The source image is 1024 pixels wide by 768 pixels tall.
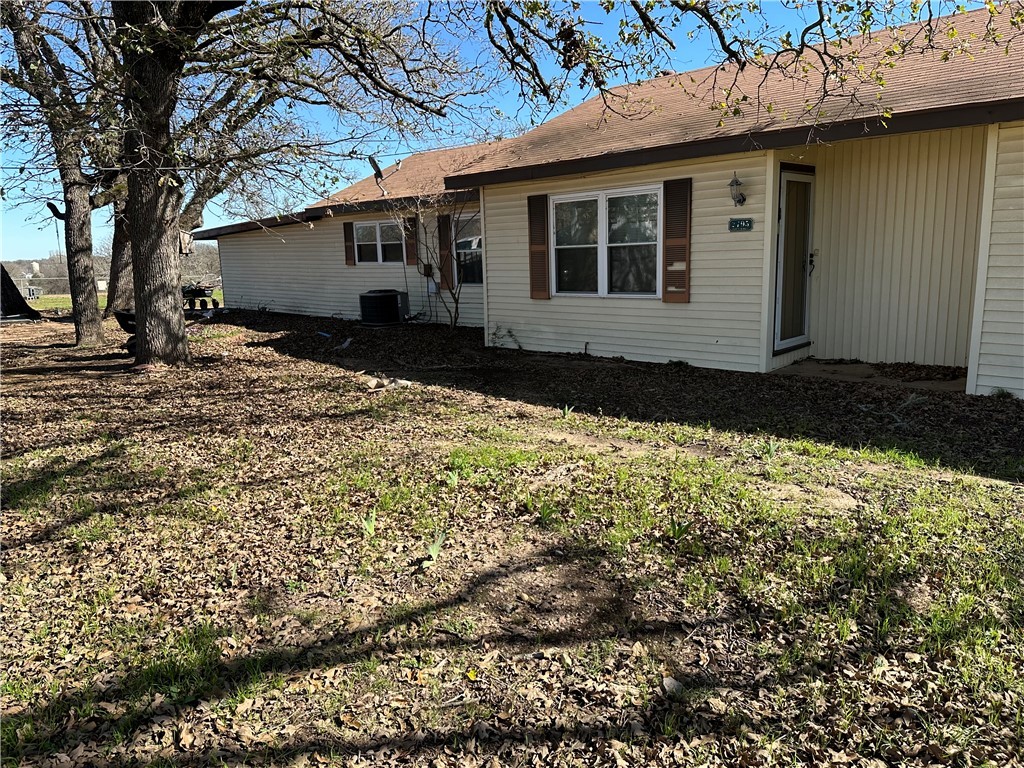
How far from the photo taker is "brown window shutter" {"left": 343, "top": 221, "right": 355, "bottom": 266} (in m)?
15.2

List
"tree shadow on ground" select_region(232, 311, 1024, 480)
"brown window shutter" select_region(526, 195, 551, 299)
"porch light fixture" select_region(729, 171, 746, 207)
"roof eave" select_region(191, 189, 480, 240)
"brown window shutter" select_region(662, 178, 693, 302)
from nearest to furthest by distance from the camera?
"tree shadow on ground" select_region(232, 311, 1024, 480)
"porch light fixture" select_region(729, 171, 746, 207)
"brown window shutter" select_region(662, 178, 693, 302)
"brown window shutter" select_region(526, 195, 551, 299)
"roof eave" select_region(191, 189, 480, 240)

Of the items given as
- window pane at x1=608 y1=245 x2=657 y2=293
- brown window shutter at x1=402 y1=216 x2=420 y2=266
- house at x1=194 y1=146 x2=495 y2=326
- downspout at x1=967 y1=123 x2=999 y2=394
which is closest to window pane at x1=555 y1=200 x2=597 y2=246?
window pane at x1=608 y1=245 x2=657 y2=293

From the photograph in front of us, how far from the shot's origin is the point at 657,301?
8500mm

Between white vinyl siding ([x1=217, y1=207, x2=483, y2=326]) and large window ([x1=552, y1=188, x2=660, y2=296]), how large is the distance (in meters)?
3.75

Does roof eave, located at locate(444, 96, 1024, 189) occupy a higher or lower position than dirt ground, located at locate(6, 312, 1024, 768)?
higher

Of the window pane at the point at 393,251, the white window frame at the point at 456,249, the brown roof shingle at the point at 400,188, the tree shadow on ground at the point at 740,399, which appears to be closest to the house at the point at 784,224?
the tree shadow on ground at the point at 740,399

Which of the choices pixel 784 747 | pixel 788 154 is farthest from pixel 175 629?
pixel 788 154

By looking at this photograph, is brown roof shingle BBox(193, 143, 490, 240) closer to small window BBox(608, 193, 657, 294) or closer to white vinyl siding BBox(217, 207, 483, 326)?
white vinyl siding BBox(217, 207, 483, 326)

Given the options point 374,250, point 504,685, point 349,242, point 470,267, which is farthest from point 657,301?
point 349,242

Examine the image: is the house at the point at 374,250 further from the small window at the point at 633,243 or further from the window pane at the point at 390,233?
the small window at the point at 633,243

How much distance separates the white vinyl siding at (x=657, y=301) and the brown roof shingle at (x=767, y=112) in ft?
1.26

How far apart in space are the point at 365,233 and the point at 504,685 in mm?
13547

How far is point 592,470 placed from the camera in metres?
4.65

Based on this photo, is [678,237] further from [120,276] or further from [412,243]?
[120,276]
